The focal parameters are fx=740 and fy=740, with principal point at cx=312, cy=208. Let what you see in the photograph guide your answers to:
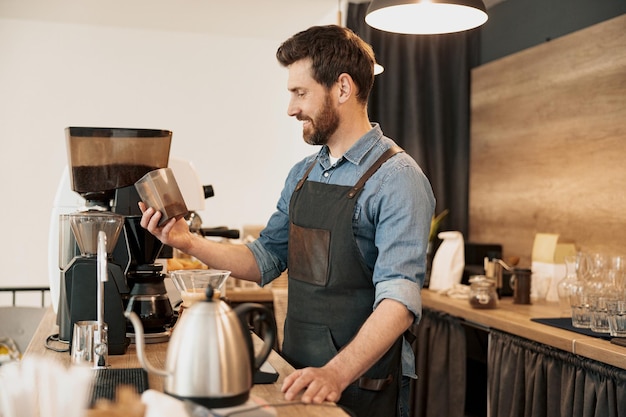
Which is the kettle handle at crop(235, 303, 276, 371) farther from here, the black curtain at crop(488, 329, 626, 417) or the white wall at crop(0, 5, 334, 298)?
the white wall at crop(0, 5, 334, 298)

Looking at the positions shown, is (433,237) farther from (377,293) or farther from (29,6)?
(29,6)

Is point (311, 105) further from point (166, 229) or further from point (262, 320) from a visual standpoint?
point (262, 320)

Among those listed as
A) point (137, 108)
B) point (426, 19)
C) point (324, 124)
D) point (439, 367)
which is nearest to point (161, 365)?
point (324, 124)

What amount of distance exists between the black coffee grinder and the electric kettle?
0.79m

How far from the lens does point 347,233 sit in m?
2.01

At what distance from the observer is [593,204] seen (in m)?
3.54

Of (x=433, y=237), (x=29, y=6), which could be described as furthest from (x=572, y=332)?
(x=29, y=6)

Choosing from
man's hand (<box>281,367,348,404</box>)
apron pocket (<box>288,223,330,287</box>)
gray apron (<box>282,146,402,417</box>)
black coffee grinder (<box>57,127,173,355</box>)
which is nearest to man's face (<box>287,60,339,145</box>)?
gray apron (<box>282,146,402,417</box>)

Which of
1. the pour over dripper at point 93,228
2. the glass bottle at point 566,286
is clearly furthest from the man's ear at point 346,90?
the glass bottle at point 566,286

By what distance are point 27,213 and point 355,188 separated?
4.36m

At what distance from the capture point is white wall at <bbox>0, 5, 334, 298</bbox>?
5730mm

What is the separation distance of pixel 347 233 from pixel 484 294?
159 centimetres

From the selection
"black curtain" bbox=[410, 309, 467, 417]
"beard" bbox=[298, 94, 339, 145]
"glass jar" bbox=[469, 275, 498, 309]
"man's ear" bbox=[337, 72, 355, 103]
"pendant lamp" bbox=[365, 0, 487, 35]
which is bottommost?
"black curtain" bbox=[410, 309, 467, 417]

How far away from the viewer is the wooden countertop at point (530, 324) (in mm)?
2521
